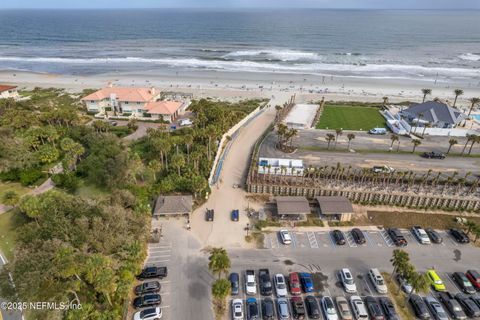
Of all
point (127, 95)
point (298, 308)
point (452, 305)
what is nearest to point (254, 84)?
point (127, 95)

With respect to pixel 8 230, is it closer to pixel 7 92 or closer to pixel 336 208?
pixel 336 208

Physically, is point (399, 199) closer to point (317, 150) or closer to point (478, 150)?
point (317, 150)

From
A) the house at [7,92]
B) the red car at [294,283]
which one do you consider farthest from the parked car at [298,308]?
the house at [7,92]

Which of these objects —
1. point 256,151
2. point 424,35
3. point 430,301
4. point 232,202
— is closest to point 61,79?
point 256,151

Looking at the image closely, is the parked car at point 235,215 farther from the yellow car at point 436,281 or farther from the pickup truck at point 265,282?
the yellow car at point 436,281

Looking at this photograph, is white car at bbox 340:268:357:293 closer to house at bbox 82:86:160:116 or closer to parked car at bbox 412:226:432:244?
parked car at bbox 412:226:432:244

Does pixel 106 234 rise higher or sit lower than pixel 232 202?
higher
